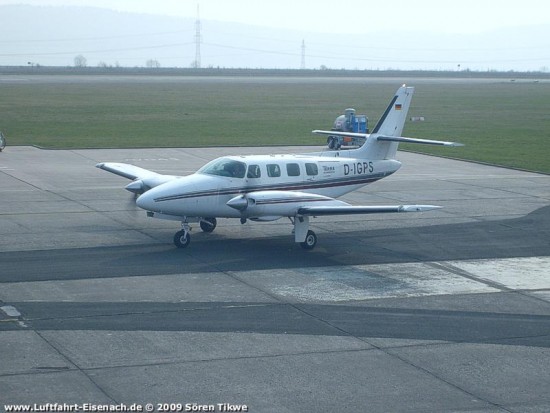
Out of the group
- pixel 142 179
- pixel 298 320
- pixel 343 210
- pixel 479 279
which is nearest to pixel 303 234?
pixel 343 210

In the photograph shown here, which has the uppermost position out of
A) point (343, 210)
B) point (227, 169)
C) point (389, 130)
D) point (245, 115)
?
point (389, 130)

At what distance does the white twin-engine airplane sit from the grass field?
20.2 metres

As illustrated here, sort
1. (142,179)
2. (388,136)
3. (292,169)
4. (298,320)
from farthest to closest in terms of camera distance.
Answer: (388,136) → (292,169) → (142,179) → (298,320)

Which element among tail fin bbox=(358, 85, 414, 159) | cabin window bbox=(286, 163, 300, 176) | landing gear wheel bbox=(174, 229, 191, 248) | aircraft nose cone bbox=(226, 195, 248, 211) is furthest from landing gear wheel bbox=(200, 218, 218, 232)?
tail fin bbox=(358, 85, 414, 159)

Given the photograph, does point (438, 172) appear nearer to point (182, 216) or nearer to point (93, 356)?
point (182, 216)

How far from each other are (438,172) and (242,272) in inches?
948

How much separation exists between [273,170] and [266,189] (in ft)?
2.56

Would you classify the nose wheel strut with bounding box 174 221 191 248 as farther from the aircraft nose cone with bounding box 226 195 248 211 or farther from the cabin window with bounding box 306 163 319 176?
the cabin window with bounding box 306 163 319 176

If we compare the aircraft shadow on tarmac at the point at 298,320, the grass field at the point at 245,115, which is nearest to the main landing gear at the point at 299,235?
the aircraft shadow on tarmac at the point at 298,320

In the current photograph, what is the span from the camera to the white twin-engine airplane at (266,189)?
2720 cm

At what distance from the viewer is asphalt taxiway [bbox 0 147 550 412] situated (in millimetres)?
16219

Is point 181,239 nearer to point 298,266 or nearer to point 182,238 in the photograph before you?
point 182,238

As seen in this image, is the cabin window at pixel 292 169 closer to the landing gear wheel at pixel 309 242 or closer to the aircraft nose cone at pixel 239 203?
the landing gear wheel at pixel 309 242

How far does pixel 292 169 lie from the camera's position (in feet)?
98.9
